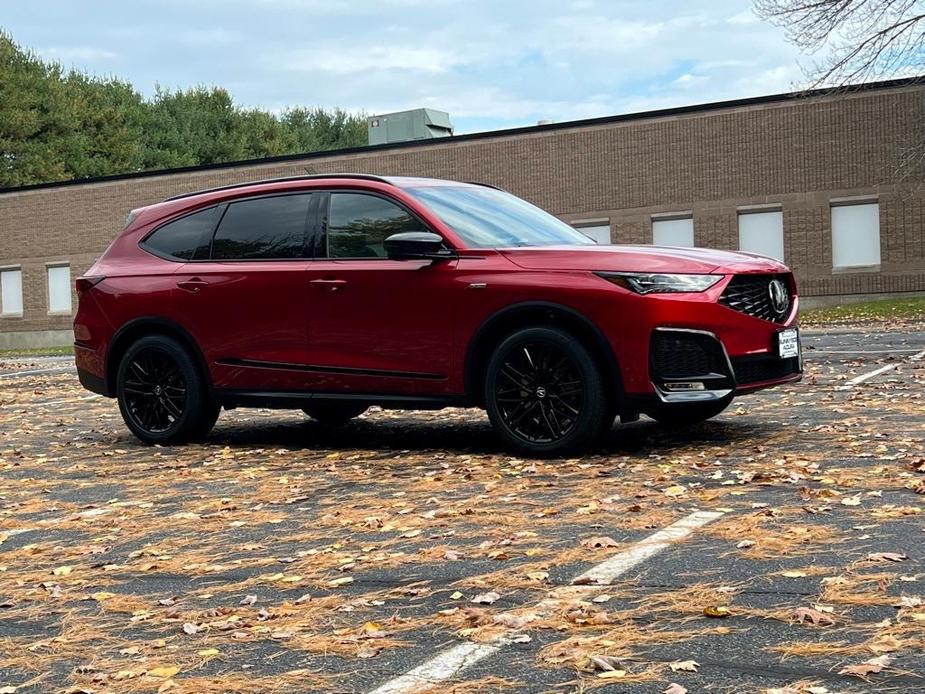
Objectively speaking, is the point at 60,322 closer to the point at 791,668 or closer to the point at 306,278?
the point at 306,278

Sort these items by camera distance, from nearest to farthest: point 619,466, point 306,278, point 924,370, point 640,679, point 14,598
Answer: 1. point 640,679
2. point 14,598
3. point 619,466
4. point 306,278
5. point 924,370

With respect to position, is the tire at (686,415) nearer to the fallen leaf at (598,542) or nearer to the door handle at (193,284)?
the fallen leaf at (598,542)

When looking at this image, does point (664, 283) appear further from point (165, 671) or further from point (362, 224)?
point (165, 671)

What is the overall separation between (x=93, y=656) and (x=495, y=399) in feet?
13.8

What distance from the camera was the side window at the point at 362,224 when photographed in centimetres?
878

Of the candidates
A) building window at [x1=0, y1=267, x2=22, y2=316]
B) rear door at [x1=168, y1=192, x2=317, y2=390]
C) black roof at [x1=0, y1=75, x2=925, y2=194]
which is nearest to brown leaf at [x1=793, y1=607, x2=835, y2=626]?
rear door at [x1=168, y1=192, x2=317, y2=390]

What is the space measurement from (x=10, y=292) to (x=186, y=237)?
4240cm

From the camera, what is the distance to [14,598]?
5.15 meters

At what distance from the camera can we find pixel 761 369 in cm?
806

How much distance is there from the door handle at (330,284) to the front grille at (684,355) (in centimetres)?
224

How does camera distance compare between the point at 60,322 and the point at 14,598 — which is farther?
the point at 60,322

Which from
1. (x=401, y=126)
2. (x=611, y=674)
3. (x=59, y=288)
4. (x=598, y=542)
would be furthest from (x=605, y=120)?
(x=611, y=674)

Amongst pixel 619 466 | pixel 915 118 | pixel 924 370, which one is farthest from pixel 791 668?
pixel 915 118

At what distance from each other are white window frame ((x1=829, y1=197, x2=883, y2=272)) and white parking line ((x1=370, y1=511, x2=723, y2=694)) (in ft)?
102
